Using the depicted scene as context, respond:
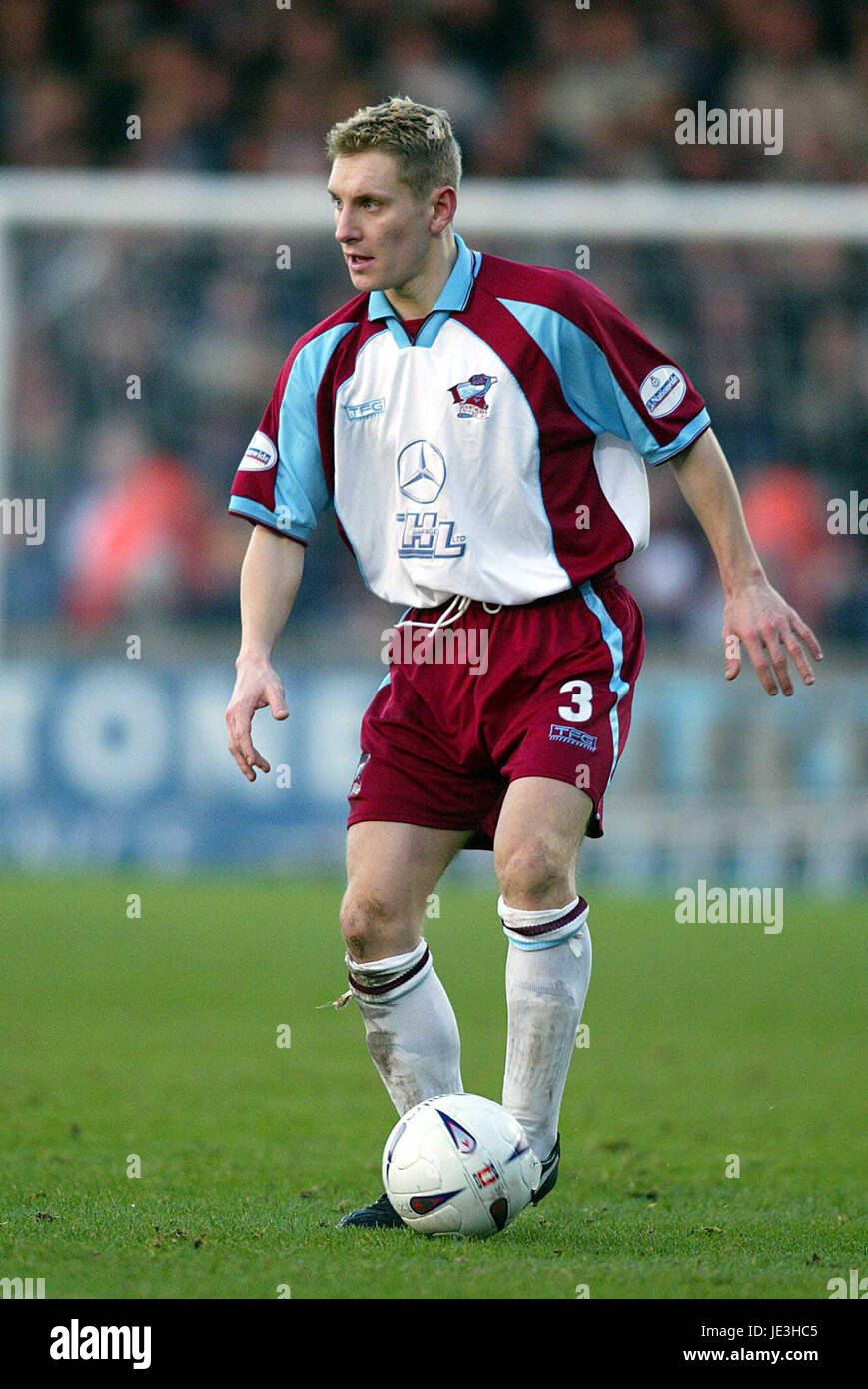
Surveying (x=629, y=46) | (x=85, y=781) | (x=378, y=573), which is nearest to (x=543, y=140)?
(x=629, y=46)

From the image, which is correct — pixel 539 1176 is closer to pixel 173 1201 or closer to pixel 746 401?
pixel 173 1201

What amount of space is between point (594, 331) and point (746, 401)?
1023cm

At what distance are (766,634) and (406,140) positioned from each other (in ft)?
4.43

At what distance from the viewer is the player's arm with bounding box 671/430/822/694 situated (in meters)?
4.31

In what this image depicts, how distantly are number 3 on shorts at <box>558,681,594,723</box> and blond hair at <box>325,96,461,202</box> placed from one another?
115cm

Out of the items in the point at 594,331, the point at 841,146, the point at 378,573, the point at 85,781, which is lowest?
the point at 85,781

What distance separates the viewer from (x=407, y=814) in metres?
4.55

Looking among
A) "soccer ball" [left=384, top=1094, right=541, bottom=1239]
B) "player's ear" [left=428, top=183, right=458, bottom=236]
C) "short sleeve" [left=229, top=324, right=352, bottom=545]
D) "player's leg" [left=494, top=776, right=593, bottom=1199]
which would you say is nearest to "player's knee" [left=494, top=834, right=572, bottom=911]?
"player's leg" [left=494, top=776, right=593, bottom=1199]

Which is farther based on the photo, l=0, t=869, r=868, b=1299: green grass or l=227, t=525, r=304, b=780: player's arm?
l=227, t=525, r=304, b=780: player's arm

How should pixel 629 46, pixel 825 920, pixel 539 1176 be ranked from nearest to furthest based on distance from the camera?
pixel 539 1176
pixel 825 920
pixel 629 46

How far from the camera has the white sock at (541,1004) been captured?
14.2ft

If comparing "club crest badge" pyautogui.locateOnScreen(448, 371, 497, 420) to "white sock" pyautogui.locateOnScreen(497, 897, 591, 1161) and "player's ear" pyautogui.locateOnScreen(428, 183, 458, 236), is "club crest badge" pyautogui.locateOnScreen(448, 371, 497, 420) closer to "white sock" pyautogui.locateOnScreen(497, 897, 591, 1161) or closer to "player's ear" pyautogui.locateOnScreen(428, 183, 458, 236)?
"player's ear" pyautogui.locateOnScreen(428, 183, 458, 236)
